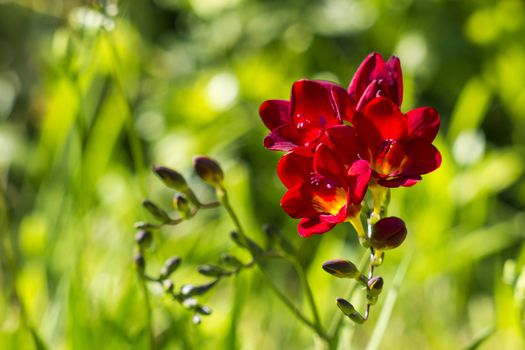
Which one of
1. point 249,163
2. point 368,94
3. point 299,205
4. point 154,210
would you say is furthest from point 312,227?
point 249,163

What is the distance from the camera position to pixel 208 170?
950mm

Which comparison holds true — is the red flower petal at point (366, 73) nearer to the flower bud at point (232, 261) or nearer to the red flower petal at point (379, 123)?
the red flower petal at point (379, 123)

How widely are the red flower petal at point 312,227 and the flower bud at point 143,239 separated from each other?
10.3 inches

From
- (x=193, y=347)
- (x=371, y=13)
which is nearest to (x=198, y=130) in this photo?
(x=371, y=13)

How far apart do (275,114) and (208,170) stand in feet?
0.40

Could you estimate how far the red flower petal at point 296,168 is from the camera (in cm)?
81

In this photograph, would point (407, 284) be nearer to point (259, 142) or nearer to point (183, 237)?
point (183, 237)

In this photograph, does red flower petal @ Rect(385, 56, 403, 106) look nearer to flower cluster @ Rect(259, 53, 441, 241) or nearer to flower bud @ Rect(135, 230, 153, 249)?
flower cluster @ Rect(259, 53, 441, 241)

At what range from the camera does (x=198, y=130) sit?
2402 millimetres

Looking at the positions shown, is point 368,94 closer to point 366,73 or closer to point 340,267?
point 366,73

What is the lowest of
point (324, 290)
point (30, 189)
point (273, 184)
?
point (30, 189)

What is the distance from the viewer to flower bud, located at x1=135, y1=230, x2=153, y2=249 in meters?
1.00

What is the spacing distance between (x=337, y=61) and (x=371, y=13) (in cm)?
19

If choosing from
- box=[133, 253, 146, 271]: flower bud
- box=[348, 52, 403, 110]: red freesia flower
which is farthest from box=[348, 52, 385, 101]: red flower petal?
box=[133, 253, 146, 271]: flower bud
